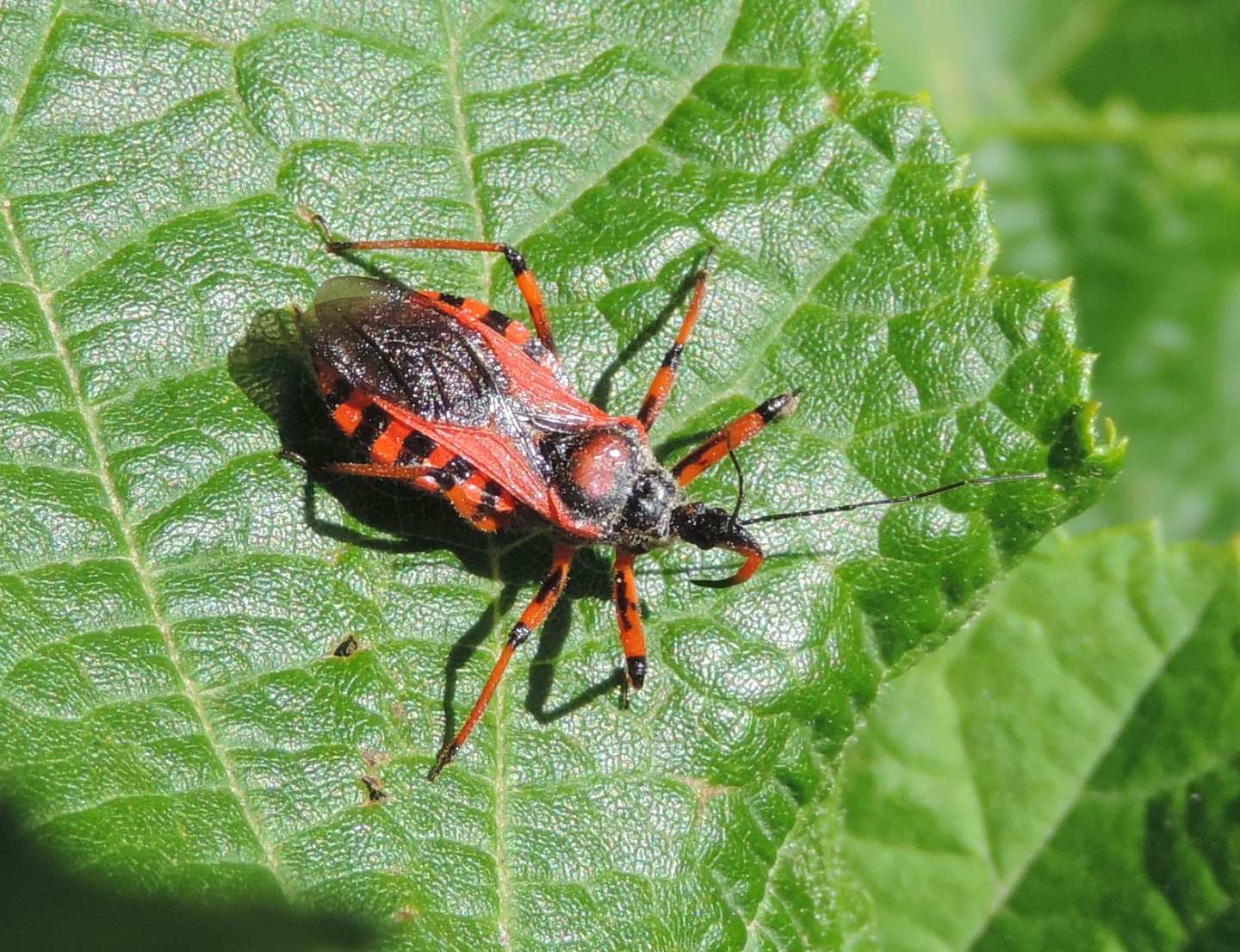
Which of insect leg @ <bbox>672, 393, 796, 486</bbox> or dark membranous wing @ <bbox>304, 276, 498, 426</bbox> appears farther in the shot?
insect leg @ <bbox>672, 393, 796, 486</bbox>

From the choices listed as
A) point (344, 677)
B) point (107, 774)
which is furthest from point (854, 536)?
point (107, 774)

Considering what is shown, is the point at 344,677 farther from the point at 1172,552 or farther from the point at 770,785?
the point at 1172,552

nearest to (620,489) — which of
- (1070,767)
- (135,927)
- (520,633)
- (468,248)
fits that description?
(520,633)

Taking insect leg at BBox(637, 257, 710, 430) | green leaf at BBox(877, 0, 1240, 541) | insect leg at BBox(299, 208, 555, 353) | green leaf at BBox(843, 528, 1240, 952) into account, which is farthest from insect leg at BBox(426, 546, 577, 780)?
green leaf at BBox(877, 0, 1240, 541)

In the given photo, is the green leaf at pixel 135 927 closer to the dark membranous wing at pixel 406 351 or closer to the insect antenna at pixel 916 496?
the dark membranous wing at pixel 406 351

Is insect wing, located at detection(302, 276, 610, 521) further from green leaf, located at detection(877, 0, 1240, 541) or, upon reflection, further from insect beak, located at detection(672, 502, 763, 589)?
green leaf, located at detection(877, 0, 1240, 541)

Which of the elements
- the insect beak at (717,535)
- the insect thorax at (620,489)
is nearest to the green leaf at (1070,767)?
the insect beak at (717,535)

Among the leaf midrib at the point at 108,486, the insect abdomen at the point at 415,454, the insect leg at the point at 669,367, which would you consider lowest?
the leaf midrib at the point at 108,486
